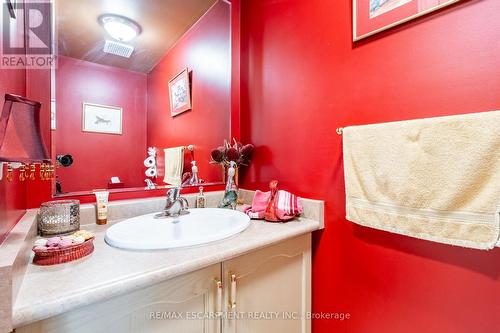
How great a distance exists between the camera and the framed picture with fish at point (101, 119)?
101 centimetres

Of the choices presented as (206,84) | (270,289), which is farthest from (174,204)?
(206,84)

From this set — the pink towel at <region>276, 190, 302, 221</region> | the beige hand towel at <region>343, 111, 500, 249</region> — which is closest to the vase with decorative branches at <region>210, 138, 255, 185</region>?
the pink towel at <region>276, 190, 302, 221</region>

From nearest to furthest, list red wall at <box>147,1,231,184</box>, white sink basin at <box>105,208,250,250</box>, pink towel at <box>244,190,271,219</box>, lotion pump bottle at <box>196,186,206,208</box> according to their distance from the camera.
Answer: white sink basin at <box>105,208,250,250</box> → pink towel at <box>244,190,271,219</box> → lotion pump bottle at <box>196,186,206,208</box> → red wall at <box>147,1,231,184</box>

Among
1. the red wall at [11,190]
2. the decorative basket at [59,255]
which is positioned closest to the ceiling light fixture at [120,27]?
the red wall at [11,190]

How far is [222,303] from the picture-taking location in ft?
2.42

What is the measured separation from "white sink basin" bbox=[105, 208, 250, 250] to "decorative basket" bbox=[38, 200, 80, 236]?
16cm

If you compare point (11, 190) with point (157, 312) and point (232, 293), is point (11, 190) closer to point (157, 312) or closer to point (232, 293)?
point (157, 312)

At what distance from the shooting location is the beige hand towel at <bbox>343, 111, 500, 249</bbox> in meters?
0.61

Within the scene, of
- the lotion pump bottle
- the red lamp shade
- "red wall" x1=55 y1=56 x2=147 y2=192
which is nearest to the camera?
the red lamp shade

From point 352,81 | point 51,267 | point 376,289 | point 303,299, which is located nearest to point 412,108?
point 352,81

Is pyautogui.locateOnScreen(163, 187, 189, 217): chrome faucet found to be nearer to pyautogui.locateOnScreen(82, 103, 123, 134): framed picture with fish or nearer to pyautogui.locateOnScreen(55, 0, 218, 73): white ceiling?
pyautogui.locateOnScreen(82, 103, 123, 134): framed picture with fish

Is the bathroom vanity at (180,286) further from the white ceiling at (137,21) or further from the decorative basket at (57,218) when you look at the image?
the white ceiling at (137,21)

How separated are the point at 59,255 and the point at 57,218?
263mm

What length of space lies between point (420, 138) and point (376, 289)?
1.93ft
